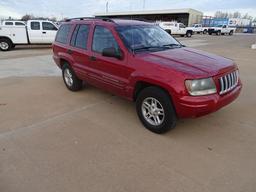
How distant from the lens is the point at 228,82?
3645 mm

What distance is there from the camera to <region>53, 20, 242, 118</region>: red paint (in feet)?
10.7

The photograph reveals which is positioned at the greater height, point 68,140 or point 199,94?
point 199,94

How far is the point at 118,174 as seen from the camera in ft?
9.20

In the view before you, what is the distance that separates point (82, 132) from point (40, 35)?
13648mm

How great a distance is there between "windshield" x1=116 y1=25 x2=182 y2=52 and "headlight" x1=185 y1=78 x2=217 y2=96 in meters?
1.23

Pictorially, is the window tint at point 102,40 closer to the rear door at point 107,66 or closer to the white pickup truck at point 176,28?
the rear door at point 107,66

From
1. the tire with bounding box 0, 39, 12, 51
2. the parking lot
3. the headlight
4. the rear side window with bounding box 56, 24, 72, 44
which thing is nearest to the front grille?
the headlight

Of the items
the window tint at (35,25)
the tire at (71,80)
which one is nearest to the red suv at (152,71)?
the tire at (71,80)

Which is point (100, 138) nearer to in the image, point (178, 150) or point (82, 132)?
point (82, 132)

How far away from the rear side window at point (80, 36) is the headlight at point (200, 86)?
2.64 m

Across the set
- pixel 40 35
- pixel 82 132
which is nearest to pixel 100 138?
pixel 82 132

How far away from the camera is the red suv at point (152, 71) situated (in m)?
3.27

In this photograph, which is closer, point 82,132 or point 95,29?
point 82,132

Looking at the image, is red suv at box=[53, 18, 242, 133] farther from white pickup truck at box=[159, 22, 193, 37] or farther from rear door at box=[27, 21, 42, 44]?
white pickup truck at box=[159, 22, 193, 37]
